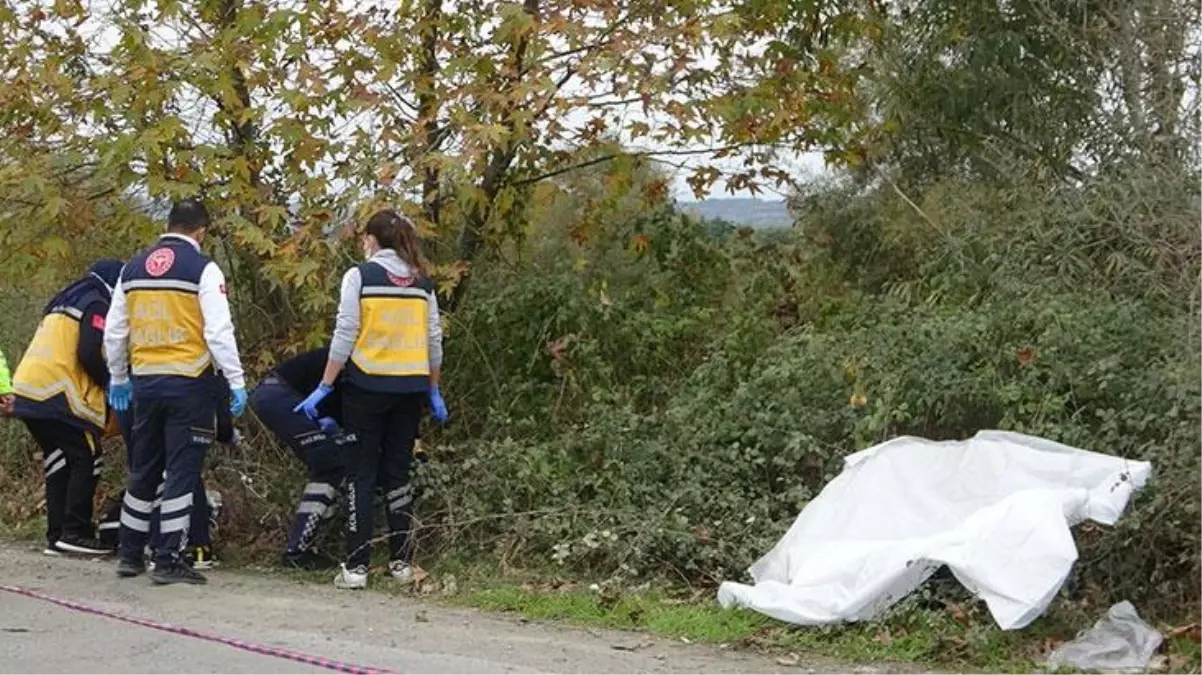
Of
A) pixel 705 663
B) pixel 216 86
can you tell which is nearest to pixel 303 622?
pixel 705 663

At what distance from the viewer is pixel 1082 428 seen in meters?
6.49

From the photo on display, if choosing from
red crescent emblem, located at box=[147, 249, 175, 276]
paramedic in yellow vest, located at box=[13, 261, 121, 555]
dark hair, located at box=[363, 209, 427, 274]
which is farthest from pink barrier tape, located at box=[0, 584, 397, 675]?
dark hair, located at box=[363, 209, 427, 274]

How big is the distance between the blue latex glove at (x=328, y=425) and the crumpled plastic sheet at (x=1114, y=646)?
3.94 m

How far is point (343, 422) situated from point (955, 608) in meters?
3.35

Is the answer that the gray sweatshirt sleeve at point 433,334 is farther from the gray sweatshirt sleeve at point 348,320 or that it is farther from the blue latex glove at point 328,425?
the blue latex glove at point 328,425

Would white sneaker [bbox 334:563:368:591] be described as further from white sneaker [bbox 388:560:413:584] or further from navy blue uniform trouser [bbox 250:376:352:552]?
navy blue uniform trouser [bbox 250:376:352:552]

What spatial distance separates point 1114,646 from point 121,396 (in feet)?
16.8

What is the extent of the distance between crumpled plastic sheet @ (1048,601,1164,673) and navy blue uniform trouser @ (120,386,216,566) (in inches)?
169

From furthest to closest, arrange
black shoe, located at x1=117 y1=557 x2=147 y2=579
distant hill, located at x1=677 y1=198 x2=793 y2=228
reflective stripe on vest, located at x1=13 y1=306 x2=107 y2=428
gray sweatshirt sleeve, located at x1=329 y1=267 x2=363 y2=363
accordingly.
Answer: distant hill, located at x1=677 y1=198 x2=793 y2=228
reflective stripe on vest, located at x1=13 y1=306 x2=107 y2=428
black shoe, located at x1=117 y1=557 x2=147 y2=579
gray sweatshirt sleeve, located at x1=329 y1=267 x2=363 y2=363

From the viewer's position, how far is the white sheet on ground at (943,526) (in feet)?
18.0

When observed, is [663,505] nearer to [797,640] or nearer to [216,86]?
[797,640]

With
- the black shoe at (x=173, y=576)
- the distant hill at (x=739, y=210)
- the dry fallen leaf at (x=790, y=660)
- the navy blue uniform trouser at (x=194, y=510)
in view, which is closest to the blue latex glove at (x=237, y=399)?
the navy blue uniform trouser at (x=194, y=510)

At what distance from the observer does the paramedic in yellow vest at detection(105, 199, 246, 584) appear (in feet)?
22.0

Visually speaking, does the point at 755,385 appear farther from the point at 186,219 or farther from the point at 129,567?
the point at 129,567
